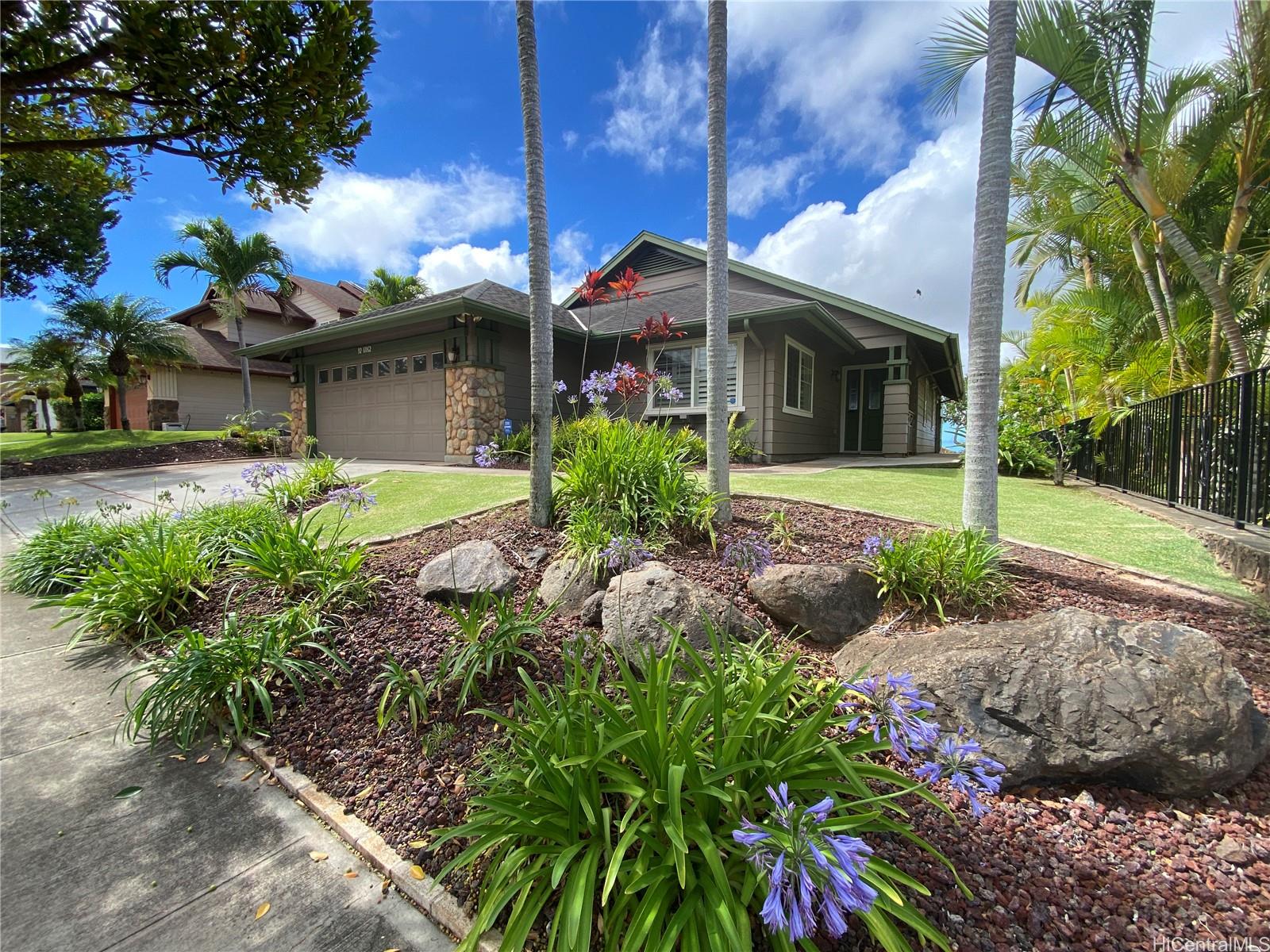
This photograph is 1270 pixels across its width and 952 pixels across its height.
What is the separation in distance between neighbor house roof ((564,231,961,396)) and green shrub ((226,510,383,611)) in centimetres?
831

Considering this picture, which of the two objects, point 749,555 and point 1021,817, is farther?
point 749,555

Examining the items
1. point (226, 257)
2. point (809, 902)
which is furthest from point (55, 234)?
point (809, 902)

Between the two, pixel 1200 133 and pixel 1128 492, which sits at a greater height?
pixel 1200 133

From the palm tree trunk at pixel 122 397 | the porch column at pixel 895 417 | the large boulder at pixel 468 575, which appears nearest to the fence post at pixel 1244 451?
the large boulder at pixel 468 575

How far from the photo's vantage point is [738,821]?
55.4 inches

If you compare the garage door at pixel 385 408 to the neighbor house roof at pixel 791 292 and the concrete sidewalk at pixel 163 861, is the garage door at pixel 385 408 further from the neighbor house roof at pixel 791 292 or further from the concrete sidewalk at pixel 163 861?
the concrete sidewalk at pixel 163 861

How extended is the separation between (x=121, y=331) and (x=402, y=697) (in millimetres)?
19141

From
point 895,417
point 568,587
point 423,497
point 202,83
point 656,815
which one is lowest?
point 656,815

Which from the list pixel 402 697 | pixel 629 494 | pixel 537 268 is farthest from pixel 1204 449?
pixel 402 697

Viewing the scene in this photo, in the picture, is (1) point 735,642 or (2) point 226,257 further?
(2) point 226,257

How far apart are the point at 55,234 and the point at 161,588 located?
34.2 ft

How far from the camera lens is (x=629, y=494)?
3.75 meters

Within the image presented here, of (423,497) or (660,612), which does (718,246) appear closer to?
(660,612)

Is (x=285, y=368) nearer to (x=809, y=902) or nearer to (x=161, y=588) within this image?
(x=161, y=588)
